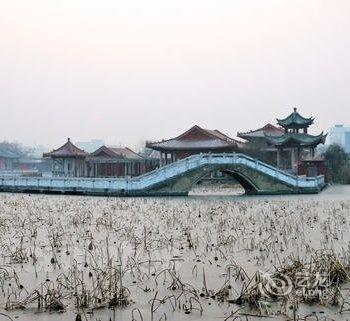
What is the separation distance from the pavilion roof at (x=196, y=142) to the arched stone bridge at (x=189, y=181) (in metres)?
8.45

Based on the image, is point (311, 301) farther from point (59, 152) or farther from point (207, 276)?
point (59, 152)

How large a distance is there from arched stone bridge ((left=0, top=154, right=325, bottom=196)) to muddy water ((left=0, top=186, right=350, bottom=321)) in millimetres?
13048

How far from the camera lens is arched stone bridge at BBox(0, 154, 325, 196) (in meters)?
28.8

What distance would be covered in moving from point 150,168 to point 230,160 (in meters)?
20.5

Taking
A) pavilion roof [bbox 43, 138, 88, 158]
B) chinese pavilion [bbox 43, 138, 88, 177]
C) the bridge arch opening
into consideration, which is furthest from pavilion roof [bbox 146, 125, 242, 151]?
chinese pavilion [bbox 43, 138, 88, 177]

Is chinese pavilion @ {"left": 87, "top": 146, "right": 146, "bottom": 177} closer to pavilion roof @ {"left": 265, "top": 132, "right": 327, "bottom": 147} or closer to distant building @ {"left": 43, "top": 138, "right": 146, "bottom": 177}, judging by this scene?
distant building @ {"left": 43, "top": 138, "right": 146, "bottom": 177}

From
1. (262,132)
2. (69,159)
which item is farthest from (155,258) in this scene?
(262,132)

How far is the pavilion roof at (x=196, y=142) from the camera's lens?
39750 millimetres

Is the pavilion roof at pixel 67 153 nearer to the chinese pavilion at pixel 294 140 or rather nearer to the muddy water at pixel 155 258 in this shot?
the chinese pavilion at pixel 294 140

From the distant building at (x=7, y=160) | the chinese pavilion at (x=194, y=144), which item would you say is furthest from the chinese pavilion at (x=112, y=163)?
the distant building at (x=7, y=160)

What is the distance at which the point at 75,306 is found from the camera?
5773 millimetres

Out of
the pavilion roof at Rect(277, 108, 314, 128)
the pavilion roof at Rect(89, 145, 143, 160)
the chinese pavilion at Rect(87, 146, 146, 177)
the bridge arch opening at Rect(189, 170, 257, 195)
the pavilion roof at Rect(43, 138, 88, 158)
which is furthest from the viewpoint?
the pavilion roof at Rect(89, 145, 143, 160)

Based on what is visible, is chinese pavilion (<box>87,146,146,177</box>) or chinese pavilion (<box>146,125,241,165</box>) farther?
chinese pavilion (<box>87,146,146,177</box>)

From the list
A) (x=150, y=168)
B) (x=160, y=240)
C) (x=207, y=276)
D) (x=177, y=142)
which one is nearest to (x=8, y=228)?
(x=160, y=240)
